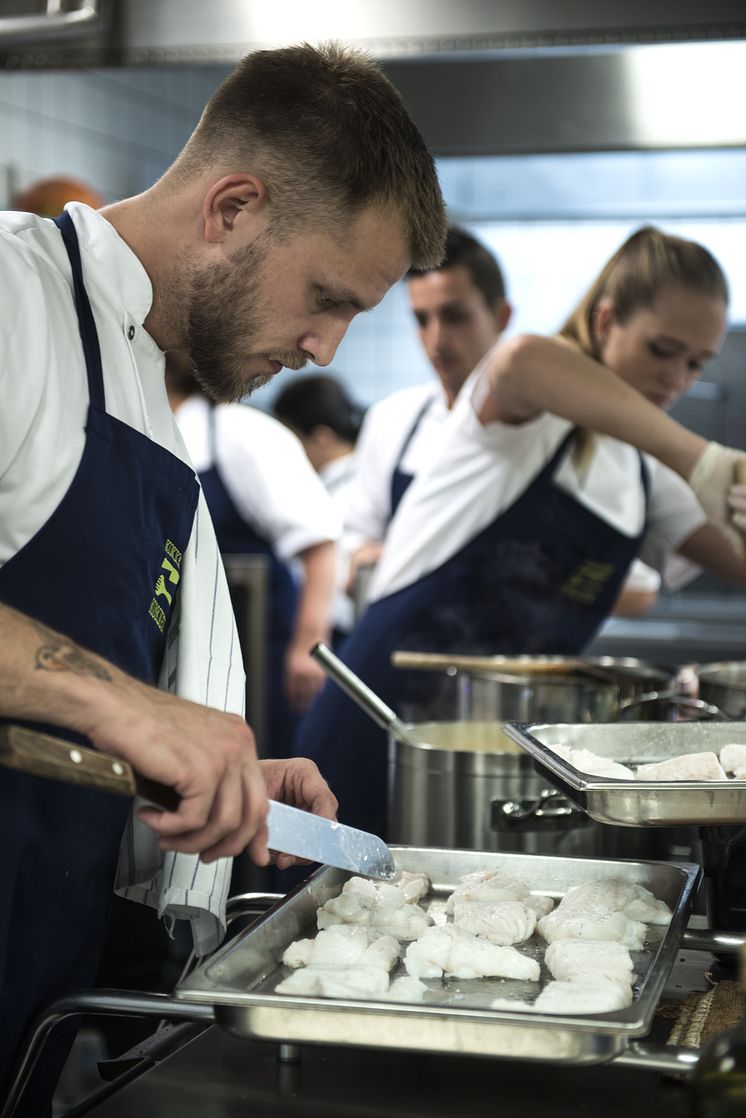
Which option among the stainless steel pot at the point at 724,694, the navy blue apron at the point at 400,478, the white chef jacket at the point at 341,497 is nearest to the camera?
the stainless steel pot at the point at 724,694

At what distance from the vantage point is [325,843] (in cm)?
107

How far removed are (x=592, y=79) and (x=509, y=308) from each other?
2.20 ft

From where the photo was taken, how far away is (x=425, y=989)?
957mm

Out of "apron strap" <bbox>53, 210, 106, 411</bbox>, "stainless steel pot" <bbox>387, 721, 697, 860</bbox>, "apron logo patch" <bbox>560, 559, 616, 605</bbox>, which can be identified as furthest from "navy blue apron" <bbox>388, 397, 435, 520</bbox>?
"apron strap" <bbox>53, 210, 106, 411</bbox>

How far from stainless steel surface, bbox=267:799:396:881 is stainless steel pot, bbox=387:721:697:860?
257 mm

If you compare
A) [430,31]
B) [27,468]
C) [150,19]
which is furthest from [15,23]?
[27,468]

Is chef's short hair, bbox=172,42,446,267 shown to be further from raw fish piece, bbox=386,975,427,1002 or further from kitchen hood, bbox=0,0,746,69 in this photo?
kitchen hood, bbox=0,0,746,69

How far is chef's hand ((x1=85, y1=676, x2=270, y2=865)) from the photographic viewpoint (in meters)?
0.90

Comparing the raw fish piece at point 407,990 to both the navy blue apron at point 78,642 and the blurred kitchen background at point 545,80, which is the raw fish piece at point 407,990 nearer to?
the navy blue apron at point 78,642

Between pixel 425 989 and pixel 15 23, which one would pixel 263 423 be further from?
pixel 425 989

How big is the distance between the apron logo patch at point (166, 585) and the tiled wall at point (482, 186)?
143 cm

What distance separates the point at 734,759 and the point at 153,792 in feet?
1.95

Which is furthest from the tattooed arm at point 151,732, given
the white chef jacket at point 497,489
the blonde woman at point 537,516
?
the white chef jacket at point 497,489

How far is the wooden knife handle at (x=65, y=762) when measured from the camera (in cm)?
77
